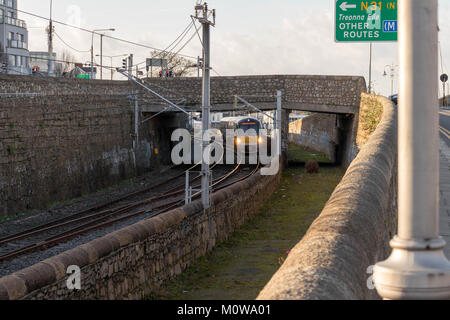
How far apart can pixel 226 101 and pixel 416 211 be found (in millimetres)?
38449

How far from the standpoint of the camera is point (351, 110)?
39.5 m

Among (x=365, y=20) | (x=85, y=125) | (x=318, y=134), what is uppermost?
(x=365, y=20)

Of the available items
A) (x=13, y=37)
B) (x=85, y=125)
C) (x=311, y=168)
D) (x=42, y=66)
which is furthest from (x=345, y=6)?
(x=42, y=66)

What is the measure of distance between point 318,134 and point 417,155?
55185 mm

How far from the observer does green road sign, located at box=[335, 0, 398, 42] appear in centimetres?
1908

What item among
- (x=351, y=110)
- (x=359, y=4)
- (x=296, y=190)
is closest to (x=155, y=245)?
(x=359, y=4)

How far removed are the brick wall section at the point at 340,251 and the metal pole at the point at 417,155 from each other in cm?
45

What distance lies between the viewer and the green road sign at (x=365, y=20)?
19.1 m

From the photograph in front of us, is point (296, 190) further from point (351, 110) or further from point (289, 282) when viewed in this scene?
point (289, 282)

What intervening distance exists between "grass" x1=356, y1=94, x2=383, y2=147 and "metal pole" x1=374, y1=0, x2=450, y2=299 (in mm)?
21106

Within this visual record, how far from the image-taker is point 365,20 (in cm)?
1941

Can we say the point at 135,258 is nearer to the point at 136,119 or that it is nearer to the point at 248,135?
the point at 136,119

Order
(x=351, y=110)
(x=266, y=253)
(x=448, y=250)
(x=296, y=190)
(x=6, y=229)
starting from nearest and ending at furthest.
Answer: (x=448, y=250) → (x=266, y=253) → (x=6, y=229) → (x=296, y=190) → (x=351, y=110)

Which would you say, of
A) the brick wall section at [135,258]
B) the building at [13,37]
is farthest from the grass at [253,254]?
the building at [13,37]
